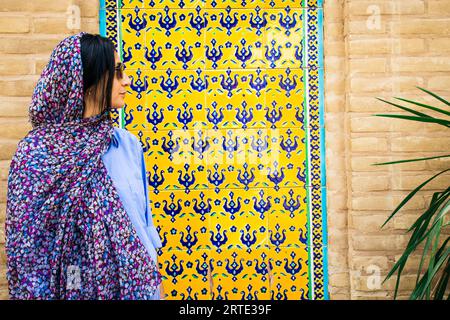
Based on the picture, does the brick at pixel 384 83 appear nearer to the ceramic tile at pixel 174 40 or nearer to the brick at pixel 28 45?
the ceramic tile at pixel 174 40

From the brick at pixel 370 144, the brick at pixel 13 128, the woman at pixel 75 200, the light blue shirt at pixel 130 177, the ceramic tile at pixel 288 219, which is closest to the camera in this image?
the woman at pixel 75 200

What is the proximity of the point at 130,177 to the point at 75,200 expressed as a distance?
217 millimetres

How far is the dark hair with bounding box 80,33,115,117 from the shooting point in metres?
1.68

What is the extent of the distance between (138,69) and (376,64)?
1422mm

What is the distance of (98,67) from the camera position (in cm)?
169

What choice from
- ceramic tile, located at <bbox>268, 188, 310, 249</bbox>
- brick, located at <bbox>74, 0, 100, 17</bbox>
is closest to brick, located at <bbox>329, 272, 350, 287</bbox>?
ceramic tile, located at <bbox>268, 188, 310, 249</bbox>

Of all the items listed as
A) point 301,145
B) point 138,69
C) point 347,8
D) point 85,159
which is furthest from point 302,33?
point 85,159

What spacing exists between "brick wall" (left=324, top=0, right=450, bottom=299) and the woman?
150cm

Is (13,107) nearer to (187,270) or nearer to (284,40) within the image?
(187,270)

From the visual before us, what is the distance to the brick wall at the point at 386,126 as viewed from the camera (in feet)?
9.01

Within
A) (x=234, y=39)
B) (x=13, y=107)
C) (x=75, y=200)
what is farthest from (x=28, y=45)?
(x=75, y=200)

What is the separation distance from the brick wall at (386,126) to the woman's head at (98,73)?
1.55 metres

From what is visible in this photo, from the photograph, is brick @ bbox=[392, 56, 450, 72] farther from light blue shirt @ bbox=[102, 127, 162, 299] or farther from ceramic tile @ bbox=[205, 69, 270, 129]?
light blue shirt @ bbox=[102, 127, 162, 299]

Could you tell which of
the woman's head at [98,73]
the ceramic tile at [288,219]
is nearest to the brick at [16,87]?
the woman's head at [98,73]
